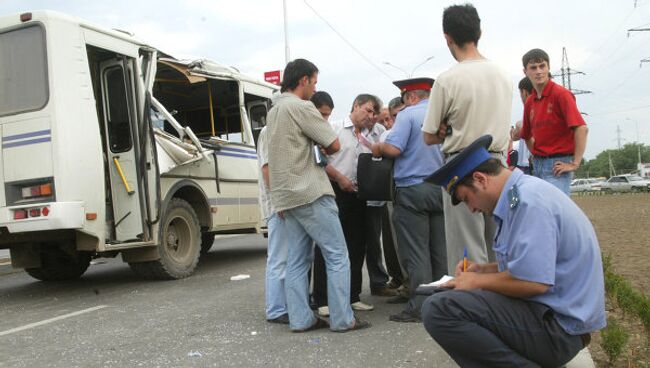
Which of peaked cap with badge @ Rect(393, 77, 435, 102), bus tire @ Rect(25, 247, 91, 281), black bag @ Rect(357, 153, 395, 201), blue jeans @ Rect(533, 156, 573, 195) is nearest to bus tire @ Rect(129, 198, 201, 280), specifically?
bus tire @ Rect(25, 247, 91, 281)

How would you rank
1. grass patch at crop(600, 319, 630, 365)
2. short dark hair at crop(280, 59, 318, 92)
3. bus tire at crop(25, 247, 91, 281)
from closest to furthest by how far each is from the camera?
1. grass patch at crop(600, 319, 630, 365)
2. short dark hair at crop(280, 59, 318, 92)
3. bus tire at crop(25, 247, 91, 281)

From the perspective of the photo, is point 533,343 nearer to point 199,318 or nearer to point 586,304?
point 586,304

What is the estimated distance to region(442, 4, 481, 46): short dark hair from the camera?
4059 mm

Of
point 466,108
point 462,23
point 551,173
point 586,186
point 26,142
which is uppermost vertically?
point 462,23

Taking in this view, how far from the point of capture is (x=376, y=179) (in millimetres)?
5031

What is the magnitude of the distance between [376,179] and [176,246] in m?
3.96

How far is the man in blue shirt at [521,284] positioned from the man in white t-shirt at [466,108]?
119cm

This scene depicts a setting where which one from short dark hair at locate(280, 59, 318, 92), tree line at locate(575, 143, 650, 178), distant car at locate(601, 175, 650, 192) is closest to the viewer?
short dark hair at locate(280, 59, 318, 92)

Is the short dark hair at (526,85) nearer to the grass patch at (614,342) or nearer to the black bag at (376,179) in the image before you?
the black bag at (376,179)

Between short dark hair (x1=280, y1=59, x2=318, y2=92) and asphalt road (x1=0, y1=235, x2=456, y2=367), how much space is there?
184cm

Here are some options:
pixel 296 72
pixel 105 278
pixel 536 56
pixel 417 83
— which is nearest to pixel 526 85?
pixel 536 56

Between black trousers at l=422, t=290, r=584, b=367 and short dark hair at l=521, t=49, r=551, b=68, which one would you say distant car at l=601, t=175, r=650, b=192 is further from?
black trousers at l=422, t=290, r=584, b=367

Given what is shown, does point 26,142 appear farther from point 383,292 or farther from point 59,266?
point 383,292

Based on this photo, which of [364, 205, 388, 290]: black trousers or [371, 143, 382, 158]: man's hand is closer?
[371, 143, 382, 158]: man's hand
